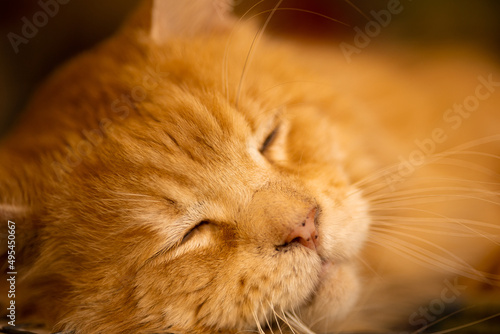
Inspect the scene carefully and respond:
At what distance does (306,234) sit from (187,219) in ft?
0.97

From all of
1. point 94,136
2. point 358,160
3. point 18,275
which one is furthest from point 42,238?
point 358,160

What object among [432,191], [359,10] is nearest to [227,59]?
[359,10]

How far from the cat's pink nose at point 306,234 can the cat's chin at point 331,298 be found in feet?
0.29

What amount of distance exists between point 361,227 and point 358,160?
30cm

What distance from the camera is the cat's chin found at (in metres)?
1.08

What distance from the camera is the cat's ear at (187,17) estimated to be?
4.25 feet

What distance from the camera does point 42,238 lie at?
42.9 inches

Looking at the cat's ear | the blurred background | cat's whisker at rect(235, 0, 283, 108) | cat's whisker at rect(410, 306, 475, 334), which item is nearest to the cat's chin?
cat's whisker at rect(410, 306, 475, 334)

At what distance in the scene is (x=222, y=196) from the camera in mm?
1025


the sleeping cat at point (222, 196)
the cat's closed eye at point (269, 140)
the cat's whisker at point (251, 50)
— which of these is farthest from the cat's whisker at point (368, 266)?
the cat's whisker at point (251, 50)

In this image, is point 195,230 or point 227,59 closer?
point 195,230

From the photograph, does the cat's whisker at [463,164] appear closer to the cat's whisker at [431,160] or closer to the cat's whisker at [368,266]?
the cat's whisker at [431,160]

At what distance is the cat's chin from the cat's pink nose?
0.09 metres

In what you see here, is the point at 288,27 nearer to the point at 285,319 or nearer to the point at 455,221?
the point at 455,221
